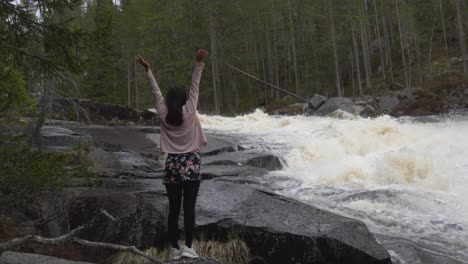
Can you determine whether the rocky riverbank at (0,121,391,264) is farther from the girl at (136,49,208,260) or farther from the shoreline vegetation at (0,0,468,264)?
the girl at (136,49,208,260)

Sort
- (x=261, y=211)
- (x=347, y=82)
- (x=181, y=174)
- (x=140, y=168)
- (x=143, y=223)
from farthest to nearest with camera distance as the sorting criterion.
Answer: (x=347, y=82) → (x=140, y=168) → (x=261, y=211) → (x=143, y=223) → (x=181, y=174)

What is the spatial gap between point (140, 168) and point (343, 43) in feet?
136

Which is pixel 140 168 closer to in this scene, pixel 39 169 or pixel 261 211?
pixel 261 211

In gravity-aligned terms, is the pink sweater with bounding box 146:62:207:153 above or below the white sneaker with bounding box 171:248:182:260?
above

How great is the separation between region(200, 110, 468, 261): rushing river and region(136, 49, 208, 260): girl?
3431 mm

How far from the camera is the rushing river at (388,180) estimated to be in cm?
720

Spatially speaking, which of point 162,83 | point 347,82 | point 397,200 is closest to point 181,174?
point 397,200

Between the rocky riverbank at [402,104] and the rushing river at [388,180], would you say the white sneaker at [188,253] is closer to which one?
the rushing river at [388,180]

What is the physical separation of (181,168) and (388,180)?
6.60 metres

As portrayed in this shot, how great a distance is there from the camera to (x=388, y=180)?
9.91m

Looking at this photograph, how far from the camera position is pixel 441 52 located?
163ft

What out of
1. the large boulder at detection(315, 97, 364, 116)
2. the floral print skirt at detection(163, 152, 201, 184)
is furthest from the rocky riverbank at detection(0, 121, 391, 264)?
the large boulder at detection(315, 97, 364, 116)

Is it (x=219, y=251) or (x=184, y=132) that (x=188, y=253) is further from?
(x=184, y=132)

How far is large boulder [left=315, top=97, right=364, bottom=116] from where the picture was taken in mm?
30312
